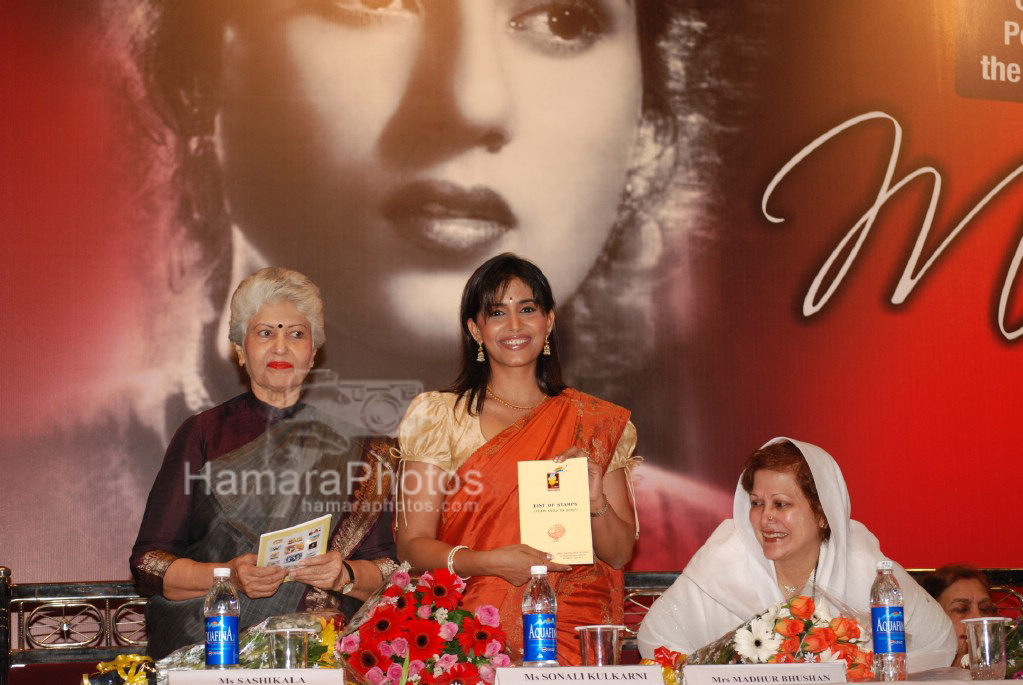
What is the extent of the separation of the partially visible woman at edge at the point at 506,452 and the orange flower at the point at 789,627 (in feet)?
3.42

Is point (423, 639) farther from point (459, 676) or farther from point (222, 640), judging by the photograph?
point (222, 640)

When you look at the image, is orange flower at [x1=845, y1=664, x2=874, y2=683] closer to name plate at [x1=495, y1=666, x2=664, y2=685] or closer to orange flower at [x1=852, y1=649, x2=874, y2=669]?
orange flower at [x1=852, y1=649, x2=874, y2=669]

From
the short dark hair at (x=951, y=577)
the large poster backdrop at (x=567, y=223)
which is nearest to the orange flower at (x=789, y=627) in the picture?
the short dark hair at (x=951, y=577)

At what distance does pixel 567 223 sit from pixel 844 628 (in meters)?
2.87

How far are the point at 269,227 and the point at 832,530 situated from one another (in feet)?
8.79

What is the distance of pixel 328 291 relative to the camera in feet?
16.4

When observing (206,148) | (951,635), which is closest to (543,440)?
(951,635)

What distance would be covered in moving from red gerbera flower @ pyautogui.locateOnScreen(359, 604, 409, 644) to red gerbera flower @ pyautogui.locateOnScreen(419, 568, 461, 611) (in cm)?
8

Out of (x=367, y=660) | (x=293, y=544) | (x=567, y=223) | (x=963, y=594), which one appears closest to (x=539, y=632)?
(x=367, y=660)

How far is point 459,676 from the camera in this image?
2582mm

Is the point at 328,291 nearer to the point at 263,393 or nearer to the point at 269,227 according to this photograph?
the point at 269,227

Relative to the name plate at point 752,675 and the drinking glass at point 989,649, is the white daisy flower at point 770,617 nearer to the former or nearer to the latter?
the name plate at point 752,675

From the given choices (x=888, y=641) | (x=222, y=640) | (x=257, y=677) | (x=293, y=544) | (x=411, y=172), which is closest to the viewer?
(x=257, y=677)

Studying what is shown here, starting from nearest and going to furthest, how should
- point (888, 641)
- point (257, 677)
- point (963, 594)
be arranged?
1. point (257, 677)
2. point (888, 641)
3. point (963, 594)
